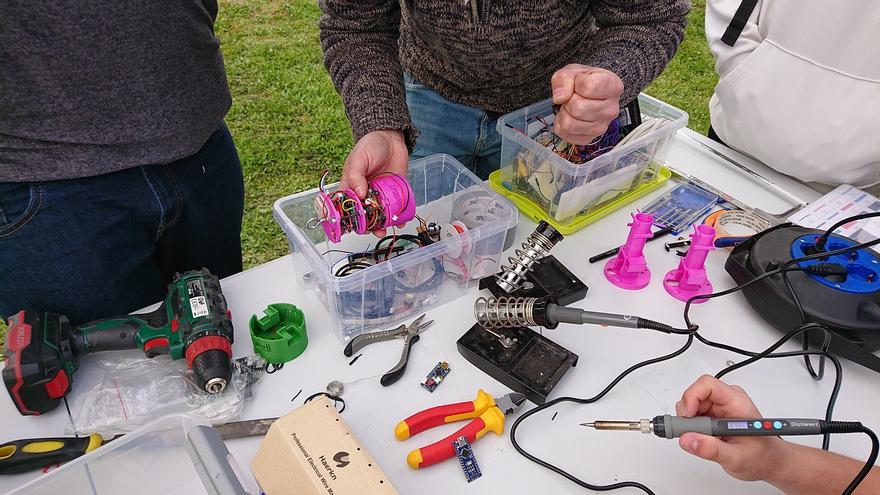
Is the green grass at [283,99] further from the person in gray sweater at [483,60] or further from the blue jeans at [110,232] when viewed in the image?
the person in gray sweater at [483,60]

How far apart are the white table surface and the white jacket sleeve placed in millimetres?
475

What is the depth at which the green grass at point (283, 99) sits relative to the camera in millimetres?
2262

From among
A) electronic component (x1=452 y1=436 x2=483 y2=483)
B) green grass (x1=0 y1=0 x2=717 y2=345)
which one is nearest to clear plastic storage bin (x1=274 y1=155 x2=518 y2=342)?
electronic component (x1=452 y1=436 x2=483 y2=483)

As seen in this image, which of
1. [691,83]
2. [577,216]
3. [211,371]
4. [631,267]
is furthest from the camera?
[691,83]

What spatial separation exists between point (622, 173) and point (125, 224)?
2.82ft

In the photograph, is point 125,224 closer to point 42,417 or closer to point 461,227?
point 42,417

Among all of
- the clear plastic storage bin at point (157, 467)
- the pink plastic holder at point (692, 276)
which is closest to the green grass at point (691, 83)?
the pink plastic holder at point (692, 276)

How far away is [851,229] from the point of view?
3.16 feet

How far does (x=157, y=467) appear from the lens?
593 millimetres

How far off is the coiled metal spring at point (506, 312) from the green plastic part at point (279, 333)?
250 millimetres

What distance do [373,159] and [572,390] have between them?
1.48 feet

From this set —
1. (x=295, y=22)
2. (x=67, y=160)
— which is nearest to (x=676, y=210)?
(x=67, y=160)

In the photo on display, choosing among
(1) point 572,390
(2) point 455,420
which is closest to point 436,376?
(2) point 455,420

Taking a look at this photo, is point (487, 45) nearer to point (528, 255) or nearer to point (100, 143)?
point (528, 255)
